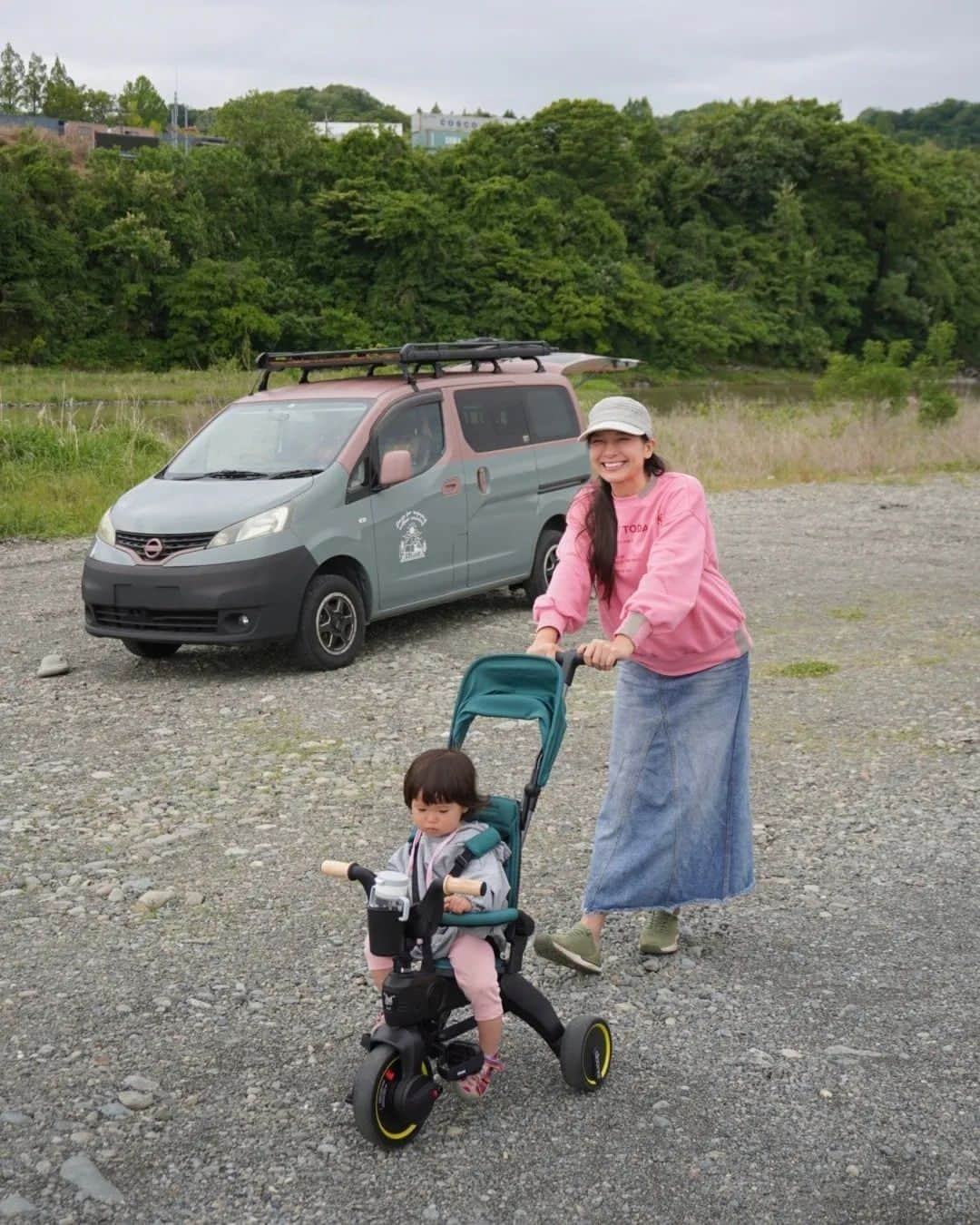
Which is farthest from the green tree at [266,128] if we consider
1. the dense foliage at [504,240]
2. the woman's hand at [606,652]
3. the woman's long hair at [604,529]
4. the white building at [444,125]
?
the woman's hand at [606,652]

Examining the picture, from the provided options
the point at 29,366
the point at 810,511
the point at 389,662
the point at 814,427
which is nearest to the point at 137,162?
the point at 29,366

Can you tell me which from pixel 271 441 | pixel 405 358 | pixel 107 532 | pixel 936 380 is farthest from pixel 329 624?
pixel 936 380

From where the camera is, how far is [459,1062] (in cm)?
382

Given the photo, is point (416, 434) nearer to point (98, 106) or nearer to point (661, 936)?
point (661, 936)

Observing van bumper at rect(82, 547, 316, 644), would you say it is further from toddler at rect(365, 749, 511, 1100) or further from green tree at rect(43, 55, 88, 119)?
green tree at rect(43, 55, 88, 119)

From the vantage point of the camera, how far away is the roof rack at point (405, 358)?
34.9ft

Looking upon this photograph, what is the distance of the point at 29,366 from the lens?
218 feet

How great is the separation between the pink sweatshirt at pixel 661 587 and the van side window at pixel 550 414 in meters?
7.13

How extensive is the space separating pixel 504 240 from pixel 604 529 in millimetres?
80636

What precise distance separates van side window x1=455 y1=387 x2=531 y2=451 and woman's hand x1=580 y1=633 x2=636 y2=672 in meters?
6.95

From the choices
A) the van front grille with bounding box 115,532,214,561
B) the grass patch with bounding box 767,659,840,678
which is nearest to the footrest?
the van front grille with bounding box 115,532,214,561

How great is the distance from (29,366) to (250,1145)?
67.1m

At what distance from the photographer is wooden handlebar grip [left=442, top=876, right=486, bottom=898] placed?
354cm

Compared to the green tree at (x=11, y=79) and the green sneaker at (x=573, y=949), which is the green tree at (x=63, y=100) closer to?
the green tree at (x=11, y=79)
